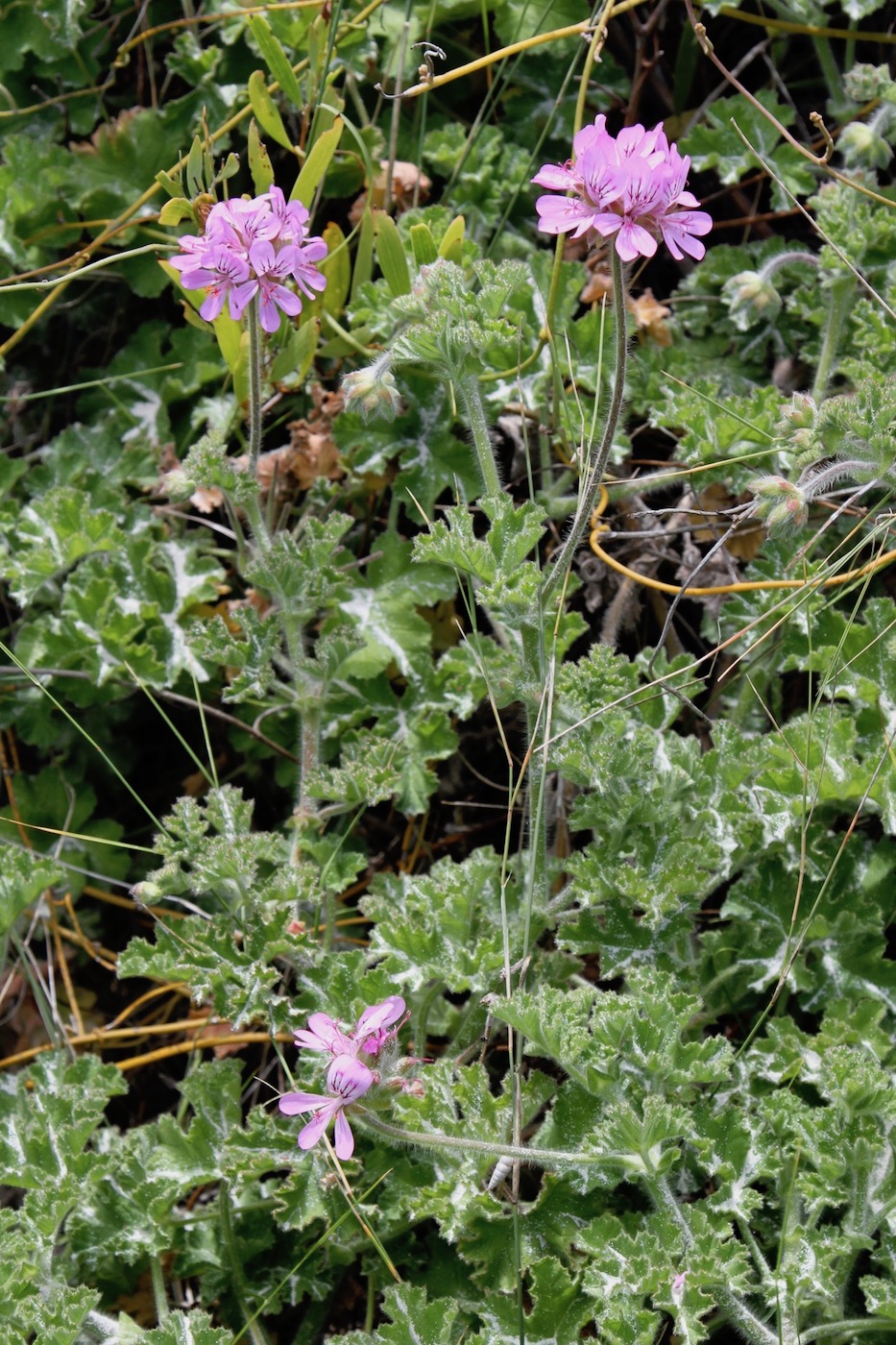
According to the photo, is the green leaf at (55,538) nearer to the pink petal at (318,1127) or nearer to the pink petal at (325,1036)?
the pink petal at (325,1036)

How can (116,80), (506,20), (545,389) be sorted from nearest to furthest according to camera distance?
1. (545,389)
2. (506,20)
3. (116,80)

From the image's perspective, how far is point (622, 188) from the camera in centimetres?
207

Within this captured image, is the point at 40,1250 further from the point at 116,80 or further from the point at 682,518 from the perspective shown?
the point at 116,80

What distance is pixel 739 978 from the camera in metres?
2.68

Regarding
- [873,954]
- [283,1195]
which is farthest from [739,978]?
[283,1195]

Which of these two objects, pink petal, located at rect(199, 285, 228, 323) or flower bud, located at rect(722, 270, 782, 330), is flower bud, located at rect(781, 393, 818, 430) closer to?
flower bud, located at rect(722, 270, 782, 330)

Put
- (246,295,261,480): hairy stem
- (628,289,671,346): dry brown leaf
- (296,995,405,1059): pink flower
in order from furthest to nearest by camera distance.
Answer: (628,289,671,346): dry brown leaf < (246,295,261,480): hairy stem < (296,995,405,1059): pink flower

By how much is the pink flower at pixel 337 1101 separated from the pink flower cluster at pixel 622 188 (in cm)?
136

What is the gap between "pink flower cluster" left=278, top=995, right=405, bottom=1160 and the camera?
211cm

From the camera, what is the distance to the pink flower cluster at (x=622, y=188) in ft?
6.78

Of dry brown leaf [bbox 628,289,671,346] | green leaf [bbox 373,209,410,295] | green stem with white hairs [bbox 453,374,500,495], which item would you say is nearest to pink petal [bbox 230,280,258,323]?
green stem with white hairs [bbox 453,374,500,495]

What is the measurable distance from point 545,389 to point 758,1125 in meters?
1.73

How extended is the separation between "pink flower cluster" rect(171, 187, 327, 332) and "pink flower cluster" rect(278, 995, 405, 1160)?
4.29ft

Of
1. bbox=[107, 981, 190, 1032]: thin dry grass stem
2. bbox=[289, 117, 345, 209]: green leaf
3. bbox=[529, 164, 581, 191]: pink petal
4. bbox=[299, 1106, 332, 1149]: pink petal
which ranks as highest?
bbox=[529, 164, 581, 191]: pink petal
